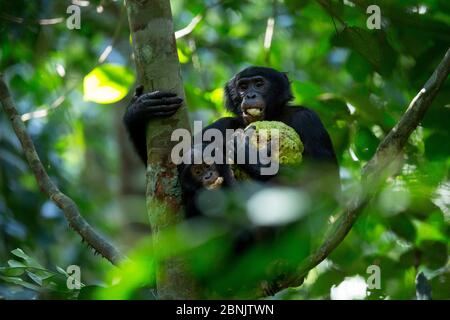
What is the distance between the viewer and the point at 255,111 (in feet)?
18.7

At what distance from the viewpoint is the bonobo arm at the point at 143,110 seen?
4277 millimetres

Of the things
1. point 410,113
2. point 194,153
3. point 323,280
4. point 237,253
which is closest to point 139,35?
point 194,153

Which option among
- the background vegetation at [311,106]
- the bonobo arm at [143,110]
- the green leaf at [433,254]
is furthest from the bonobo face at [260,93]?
the green leaf at [433,254]

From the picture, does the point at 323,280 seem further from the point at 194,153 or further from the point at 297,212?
the point at 297,212

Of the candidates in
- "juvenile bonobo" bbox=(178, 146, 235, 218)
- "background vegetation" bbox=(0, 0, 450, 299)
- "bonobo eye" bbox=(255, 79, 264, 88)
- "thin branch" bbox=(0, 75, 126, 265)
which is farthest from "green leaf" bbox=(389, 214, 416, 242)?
"thin branch" bbox=(0, 75, 126, 265)

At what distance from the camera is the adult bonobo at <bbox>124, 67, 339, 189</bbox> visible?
14.4ft

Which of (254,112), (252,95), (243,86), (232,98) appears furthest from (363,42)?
(232,98)

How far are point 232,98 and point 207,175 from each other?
1.94m

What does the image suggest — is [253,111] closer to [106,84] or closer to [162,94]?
[106,84]

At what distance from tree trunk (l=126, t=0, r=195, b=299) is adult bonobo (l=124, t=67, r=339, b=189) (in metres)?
0.08

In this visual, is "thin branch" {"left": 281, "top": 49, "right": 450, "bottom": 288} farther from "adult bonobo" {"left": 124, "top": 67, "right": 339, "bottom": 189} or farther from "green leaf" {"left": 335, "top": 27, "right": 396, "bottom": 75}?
"adult bonobo" {"left": 124, "top": 67, "right": 339, "bottom": 189}

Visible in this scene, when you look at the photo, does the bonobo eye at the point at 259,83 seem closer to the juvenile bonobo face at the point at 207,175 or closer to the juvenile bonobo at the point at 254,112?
the juvenile bonobo at the point at 254,112

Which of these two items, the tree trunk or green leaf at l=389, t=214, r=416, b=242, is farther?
green leaf at l=389, t=214, r=416, b=242

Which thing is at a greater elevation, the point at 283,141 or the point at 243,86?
the point at 243,86
